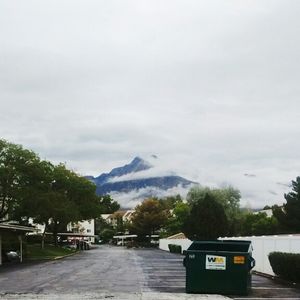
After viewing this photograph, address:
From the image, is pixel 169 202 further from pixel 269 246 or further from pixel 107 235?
pixel 269 246

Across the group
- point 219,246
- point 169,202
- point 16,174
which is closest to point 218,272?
point 219,246

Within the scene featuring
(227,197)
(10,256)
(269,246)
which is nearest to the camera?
(269,246)

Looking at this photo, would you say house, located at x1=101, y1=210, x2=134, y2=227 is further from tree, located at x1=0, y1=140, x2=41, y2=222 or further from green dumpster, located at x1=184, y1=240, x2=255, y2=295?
green dumpster, located at x1=184, y1=240, x2=255, y2=295

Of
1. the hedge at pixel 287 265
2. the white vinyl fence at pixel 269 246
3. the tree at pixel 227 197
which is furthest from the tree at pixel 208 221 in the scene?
the tree at pixel 227 197

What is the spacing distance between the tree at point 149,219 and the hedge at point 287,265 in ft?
328

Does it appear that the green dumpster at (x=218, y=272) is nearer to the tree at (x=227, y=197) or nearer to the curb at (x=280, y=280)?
the curb at (x=280, y=280)

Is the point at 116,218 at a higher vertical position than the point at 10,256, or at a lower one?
higher

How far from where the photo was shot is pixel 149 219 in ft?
401

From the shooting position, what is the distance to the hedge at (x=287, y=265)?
20141 mm

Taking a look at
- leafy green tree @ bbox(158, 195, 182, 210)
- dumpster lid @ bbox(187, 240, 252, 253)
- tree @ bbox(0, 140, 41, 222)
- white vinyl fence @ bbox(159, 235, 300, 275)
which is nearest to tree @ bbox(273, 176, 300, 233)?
tree @ bbox(0, 140, 41, 222)

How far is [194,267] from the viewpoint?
1809 cm

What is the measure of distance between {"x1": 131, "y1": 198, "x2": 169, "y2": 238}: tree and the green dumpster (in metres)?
104

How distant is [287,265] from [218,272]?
13.2 feet

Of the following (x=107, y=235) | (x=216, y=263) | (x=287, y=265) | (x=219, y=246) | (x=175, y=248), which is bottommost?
(x=107, y=235)
